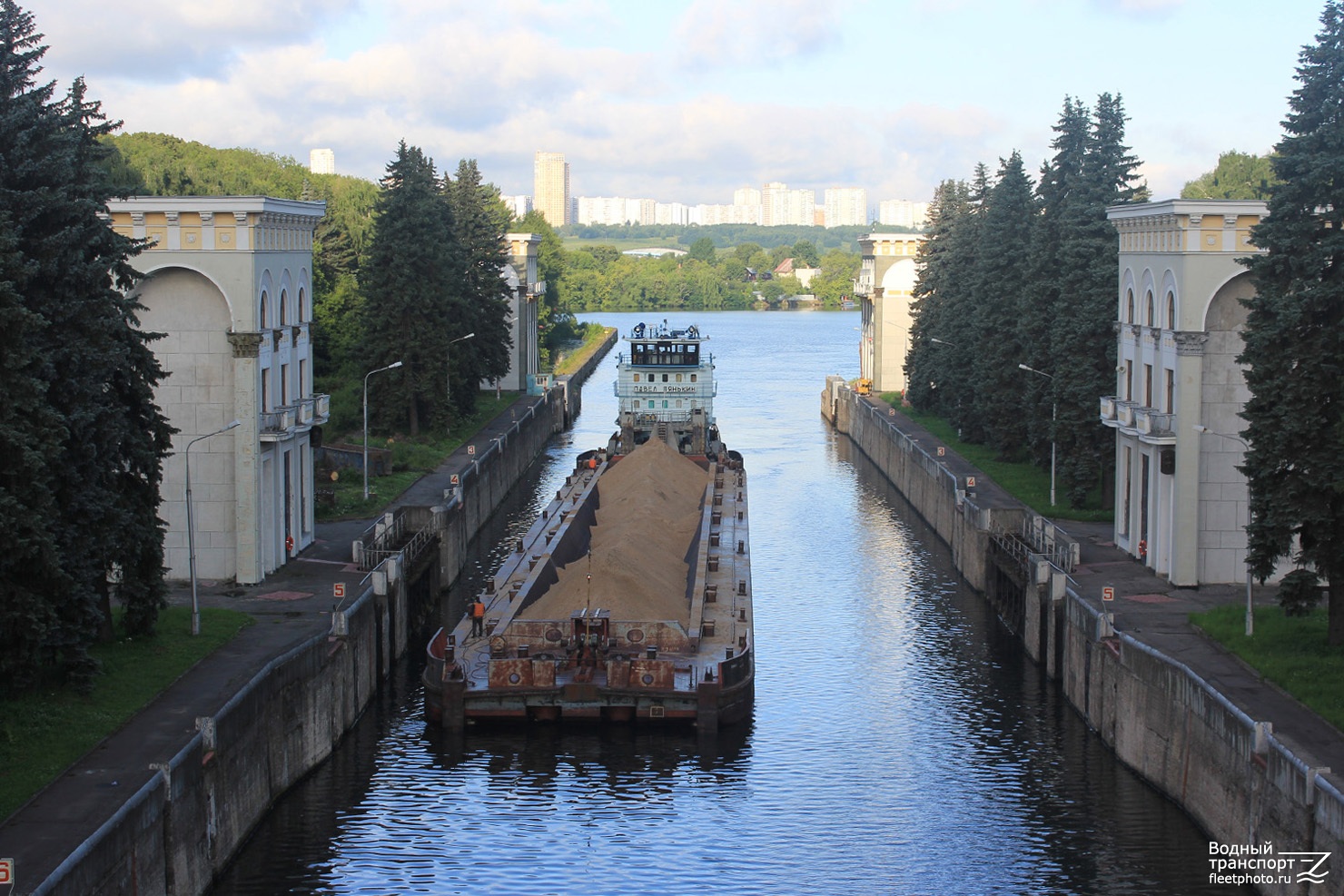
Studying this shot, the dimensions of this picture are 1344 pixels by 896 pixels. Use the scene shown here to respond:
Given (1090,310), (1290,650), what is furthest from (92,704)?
(1090,310)

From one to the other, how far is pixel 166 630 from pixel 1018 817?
18268 mm

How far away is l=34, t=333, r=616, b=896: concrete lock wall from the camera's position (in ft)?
77.0

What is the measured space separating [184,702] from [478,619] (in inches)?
420

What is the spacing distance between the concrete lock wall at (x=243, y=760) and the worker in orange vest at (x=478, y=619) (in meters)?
2.50

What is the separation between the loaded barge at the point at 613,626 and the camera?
3588 cm

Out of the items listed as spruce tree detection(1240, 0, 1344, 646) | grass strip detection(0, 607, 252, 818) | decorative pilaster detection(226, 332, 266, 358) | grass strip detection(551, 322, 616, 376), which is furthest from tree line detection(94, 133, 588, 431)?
spruce tree detection(1240, 0, 1344, 646)

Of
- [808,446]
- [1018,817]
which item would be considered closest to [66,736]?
[1018,817]

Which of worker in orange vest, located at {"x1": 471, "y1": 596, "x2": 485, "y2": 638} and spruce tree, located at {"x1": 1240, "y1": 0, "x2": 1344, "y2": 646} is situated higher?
spruce tree, located at {"x1": 1240, "y1": 0, "x2": 1344, "y2": 646}

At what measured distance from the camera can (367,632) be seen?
40.4 metres

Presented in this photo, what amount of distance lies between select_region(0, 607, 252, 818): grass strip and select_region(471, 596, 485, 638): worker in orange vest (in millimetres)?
5601

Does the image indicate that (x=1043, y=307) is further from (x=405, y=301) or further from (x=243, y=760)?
(x=243, y=760)

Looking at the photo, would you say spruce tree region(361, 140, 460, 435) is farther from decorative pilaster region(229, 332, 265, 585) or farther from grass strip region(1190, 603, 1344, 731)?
grass strip region(1190, 603, 1344, 731)

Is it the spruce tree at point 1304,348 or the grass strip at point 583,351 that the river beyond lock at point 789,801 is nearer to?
the spruce tree at point 1304,348

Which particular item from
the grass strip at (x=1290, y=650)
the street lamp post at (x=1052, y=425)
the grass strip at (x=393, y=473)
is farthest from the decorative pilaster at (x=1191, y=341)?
the grass strip at (x=393, y=473)
